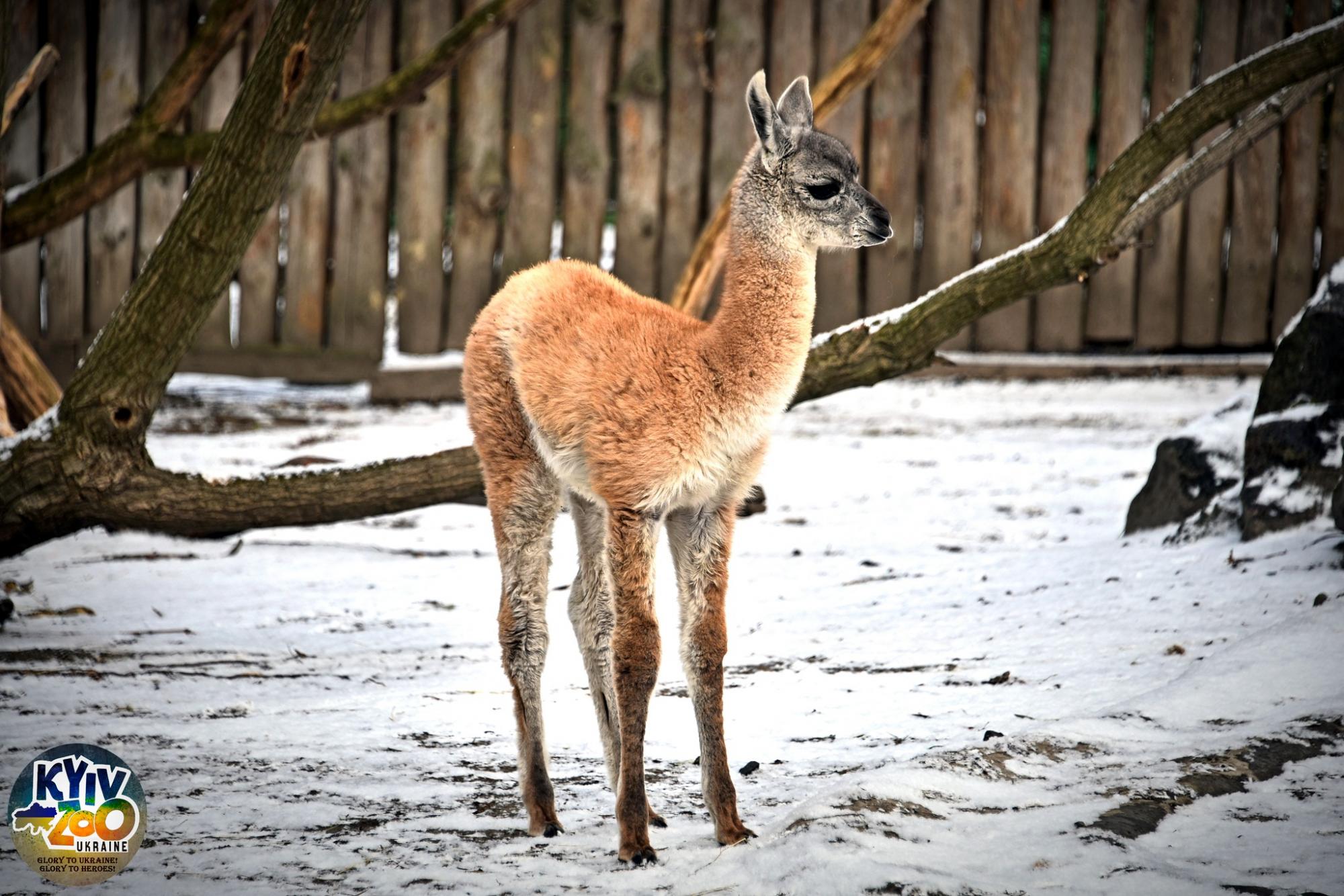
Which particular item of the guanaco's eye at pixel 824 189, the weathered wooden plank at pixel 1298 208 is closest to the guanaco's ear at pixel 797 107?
the guanaco's eye at pixel 824 189

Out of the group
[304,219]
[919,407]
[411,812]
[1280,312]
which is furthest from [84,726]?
[1280,312]

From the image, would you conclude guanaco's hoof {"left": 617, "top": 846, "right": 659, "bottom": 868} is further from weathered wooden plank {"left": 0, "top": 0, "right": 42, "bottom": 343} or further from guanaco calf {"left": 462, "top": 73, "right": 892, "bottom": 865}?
weathered wooden plank {"left": 0, "top": 0, "right": 42, "bottom": 343}

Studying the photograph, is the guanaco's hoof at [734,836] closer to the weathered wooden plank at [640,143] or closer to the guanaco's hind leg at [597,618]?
the guanaco's hind leg at [597,618]

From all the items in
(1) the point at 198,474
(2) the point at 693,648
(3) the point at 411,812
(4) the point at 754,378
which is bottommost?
(3) the point at 411,812

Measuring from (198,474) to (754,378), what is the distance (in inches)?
98.5

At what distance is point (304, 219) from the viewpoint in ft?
29.4

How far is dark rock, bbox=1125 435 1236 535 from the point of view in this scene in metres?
5.72

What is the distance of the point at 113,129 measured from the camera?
884 cm

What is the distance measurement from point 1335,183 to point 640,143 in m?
4.38

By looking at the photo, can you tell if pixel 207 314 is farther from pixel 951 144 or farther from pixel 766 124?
pixel 951 144

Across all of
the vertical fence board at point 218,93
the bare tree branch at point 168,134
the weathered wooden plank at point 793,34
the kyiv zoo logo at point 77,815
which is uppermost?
the weathered wooden plank at point 793,34

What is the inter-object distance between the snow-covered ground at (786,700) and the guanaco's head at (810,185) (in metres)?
1.34

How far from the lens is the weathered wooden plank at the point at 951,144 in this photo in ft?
29.1

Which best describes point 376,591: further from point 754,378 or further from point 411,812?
point 754,378
